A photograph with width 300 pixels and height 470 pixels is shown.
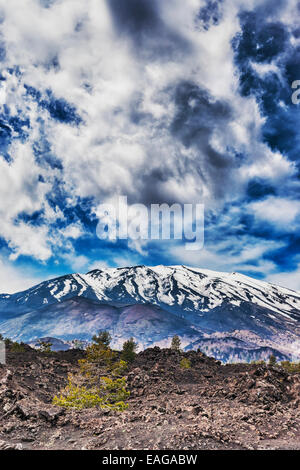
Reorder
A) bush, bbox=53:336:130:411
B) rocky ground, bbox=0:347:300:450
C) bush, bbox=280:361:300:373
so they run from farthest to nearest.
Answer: bush, bbox=280:361:300:373
bush, bbox=53:336:130:411
rocky ground, bbox=0:347:300:450

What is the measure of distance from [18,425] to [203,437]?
31.0 ft

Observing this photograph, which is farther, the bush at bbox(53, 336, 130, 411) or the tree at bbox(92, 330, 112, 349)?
the tree at bbox(92, 330, 112, 349)

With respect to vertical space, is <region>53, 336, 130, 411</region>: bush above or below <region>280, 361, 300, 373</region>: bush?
above

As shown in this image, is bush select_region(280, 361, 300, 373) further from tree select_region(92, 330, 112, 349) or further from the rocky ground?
tree select_region(92, 330, 112, 349)

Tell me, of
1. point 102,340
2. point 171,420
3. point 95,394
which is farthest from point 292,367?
point 171,420

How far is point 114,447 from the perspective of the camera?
1007 centimetres

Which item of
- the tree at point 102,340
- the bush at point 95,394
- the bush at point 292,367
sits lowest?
the bush at point 292,367

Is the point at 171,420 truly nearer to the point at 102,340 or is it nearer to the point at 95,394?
the point at 95,394

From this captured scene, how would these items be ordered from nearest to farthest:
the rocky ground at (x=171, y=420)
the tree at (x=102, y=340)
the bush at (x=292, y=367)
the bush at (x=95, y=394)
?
the rocky ground at (x=171, y=420), the bush at (x=95, y=394), the tree at (x=102, y=340), the bush at (x=292, y=367)

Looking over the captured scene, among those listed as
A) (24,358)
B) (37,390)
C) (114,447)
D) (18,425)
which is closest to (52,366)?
(24,358)

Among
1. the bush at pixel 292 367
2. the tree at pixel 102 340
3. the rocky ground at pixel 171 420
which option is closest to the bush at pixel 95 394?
the tree at pixel 102 340

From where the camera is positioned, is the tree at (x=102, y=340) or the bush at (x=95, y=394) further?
the tree at (x=102, y=340)

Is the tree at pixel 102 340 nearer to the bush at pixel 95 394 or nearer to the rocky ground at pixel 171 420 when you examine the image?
the bush at pixel 95 394

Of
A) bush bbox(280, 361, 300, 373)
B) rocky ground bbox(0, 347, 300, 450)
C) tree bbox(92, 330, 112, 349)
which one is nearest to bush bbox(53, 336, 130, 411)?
tree bbox(92, 330, 112, 349)
